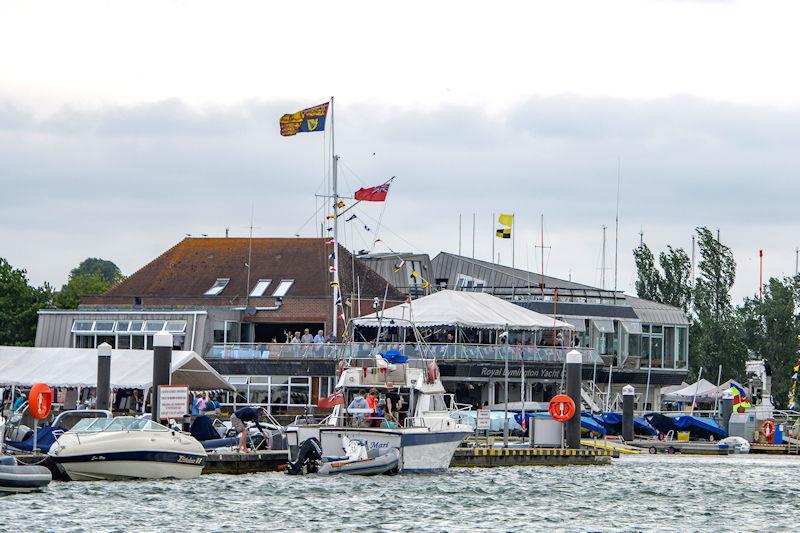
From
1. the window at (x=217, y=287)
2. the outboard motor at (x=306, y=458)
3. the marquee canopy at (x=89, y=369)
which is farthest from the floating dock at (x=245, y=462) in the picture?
the window at (x=217, y=287)

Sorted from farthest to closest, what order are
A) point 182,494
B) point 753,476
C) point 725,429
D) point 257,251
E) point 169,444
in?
point 257,251, point 725,429, point 753,476, point 169,444, point 182,494

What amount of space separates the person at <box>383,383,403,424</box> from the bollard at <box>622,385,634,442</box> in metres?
21.9

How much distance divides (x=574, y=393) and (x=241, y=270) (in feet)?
118

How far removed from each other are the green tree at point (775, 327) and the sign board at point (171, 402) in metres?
65.6

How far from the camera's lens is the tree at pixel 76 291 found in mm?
103438

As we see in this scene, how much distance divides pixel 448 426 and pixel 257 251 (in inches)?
1694

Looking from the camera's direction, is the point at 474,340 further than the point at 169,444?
Yes

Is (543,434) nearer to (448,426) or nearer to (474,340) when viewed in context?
(448,426)

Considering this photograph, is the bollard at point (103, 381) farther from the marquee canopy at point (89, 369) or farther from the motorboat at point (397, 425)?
the motorboat at point (397, 425)

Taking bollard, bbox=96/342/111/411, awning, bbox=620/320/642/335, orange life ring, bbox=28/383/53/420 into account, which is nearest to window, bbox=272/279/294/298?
awning, bbox=620/320/642/335

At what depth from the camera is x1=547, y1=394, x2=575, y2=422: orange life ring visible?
5628cm

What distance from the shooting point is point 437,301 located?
259ft

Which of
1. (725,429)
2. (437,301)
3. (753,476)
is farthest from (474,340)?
(753,476)

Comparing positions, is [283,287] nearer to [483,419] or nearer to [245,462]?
[483,419]
